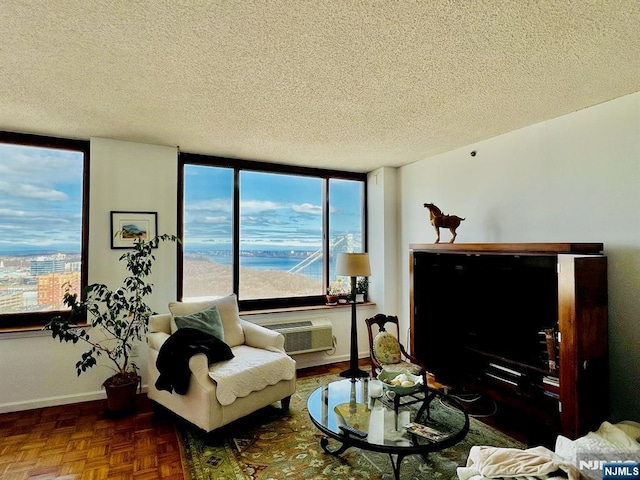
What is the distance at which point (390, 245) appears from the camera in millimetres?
4762

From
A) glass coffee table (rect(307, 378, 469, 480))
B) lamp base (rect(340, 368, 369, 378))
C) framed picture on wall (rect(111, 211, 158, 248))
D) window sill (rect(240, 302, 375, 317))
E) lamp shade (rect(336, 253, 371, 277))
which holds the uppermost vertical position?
framed picture on wall (rect(111, 211, 158, 248))

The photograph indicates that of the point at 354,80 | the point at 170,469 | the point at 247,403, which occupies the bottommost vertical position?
the point at 170,469

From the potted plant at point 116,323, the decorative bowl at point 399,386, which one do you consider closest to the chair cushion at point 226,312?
the potted plant at point 116,323

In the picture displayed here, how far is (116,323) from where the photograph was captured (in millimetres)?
3168

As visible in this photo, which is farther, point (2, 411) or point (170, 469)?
point (2, 411)

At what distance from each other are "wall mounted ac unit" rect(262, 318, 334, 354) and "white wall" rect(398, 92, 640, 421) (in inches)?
73.7

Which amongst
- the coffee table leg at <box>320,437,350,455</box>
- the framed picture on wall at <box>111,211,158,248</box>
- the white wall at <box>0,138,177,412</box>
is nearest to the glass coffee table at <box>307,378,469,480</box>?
the coffee table leg at <box>320,437,350,455</box>

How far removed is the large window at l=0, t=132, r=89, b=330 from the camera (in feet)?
11.1

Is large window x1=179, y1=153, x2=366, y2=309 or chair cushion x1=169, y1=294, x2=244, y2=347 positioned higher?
large window x1=179, y1=153, x2=366, y2=309

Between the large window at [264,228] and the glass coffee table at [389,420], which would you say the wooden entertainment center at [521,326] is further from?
the large window at [264,228]

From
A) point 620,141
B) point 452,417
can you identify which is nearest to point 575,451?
point 452,417

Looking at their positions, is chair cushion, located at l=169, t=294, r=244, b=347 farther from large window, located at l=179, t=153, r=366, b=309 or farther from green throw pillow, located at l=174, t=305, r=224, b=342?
large window, located at l=179, t=153, r=366, b=309

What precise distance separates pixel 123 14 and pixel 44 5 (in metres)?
0.32

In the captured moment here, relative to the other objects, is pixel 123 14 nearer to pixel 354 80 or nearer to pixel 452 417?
pixel 354 80
